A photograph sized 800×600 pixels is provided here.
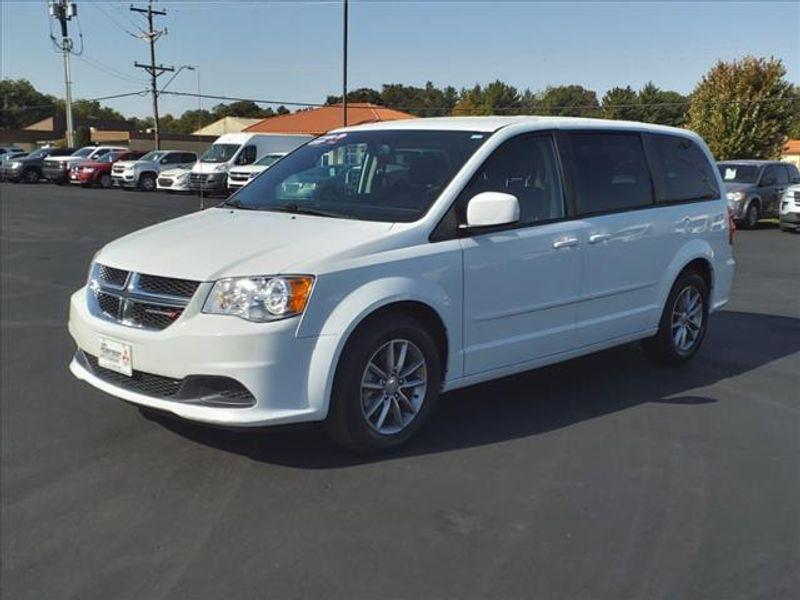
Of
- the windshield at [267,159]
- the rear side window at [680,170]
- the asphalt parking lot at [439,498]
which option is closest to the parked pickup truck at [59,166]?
the windshield at [267,159]

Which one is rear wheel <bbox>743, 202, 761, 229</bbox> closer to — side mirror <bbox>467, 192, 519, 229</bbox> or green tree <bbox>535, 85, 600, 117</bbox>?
side mirror <bbox>467, 192, 519, 229</bbox>

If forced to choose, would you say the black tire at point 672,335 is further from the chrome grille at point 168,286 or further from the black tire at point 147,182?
the black tire at point 147,182

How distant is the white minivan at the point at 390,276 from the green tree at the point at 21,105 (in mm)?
125148

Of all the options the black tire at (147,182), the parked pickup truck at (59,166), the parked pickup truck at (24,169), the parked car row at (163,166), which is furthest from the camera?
the parked pickup truck at (24,169)

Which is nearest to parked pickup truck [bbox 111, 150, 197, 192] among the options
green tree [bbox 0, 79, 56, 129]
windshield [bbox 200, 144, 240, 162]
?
windshield [bbox 200, 144, 240, 162]

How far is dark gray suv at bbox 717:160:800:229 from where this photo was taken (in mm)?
20719

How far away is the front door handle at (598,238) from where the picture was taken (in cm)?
534

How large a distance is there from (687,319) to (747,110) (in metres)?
28.2

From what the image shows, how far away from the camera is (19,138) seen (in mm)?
85250

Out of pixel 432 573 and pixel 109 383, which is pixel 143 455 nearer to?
pixel 109 383

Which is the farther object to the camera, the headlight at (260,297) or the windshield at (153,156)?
the windshield at (153,156)

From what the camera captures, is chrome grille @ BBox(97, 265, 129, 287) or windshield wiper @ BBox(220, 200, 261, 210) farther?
windshield wiper @ BBox(220, 200, 261, 210)

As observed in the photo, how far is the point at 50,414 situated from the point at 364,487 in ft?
7.32

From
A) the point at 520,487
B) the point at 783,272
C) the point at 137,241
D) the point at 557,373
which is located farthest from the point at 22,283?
the point at 783,272
